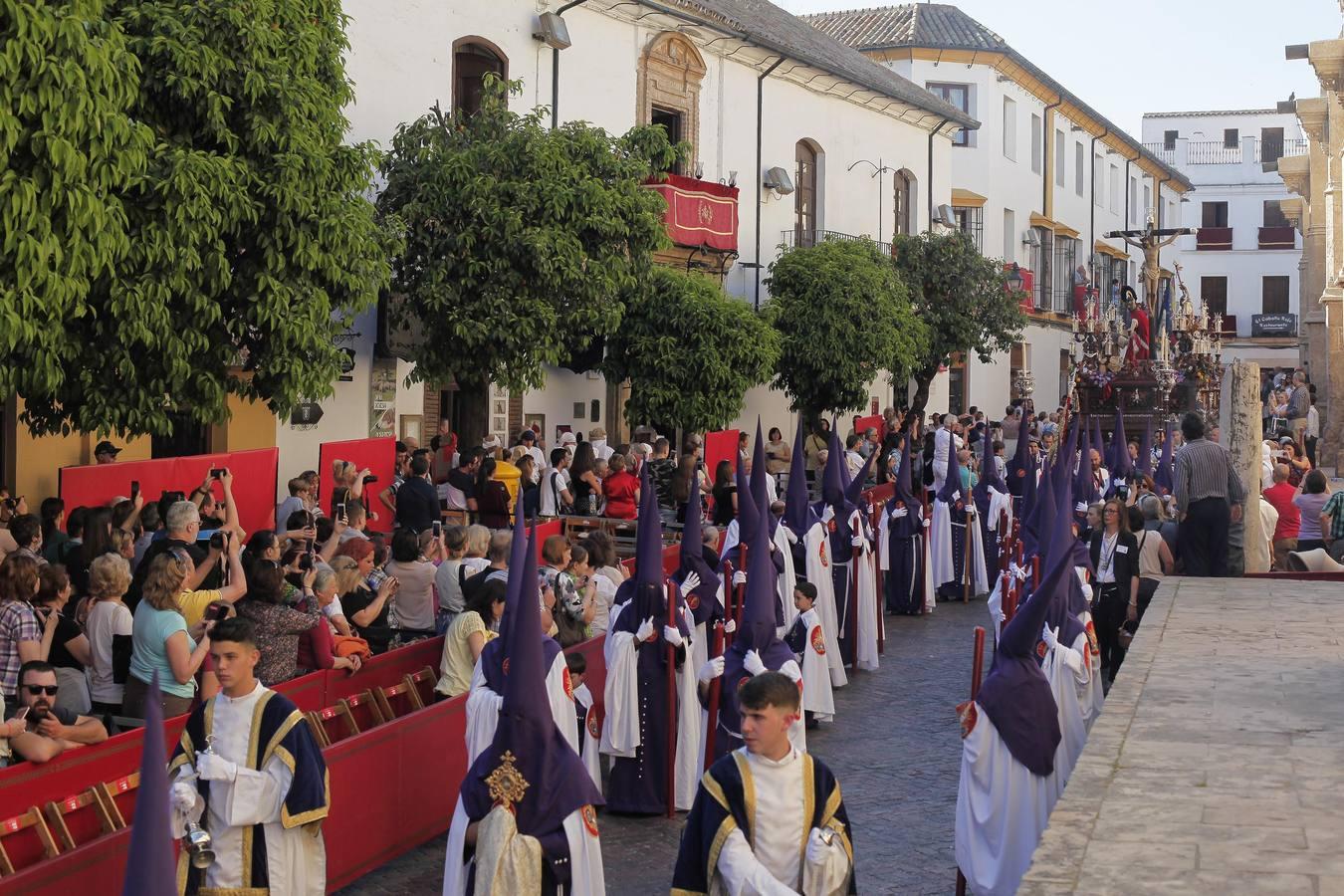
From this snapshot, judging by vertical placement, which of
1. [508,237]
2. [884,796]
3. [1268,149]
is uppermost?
[1268,149]

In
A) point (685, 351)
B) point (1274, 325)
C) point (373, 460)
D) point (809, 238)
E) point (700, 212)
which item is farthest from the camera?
point (1274, 325)

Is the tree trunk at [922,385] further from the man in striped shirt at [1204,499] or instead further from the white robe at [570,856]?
the white robe at [570,856]

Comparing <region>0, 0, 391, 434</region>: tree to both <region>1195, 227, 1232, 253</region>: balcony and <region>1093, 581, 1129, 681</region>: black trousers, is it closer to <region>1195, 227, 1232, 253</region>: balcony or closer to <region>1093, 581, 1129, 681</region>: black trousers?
<region>1093, 581, 1129, 681</region>: black trousers

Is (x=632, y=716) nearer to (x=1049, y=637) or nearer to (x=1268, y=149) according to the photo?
(x=1049, y=637)

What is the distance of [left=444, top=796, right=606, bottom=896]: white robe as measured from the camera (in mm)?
6328

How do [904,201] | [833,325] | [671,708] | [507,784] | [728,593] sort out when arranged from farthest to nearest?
[904,201] < [833,325] < [728,593] < [671,708] < [507,784]

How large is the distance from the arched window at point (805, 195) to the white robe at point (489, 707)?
877 inches

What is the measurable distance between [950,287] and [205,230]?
21737mm

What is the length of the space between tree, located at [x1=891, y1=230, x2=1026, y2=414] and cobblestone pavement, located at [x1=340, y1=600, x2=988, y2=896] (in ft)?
57.6

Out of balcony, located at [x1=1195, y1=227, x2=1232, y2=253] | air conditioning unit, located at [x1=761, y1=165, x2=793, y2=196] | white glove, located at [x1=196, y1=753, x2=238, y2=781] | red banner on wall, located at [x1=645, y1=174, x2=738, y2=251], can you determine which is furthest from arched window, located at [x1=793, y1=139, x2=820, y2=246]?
balcony, located at [x1=1195, y1=227, x2=1232, y2=253]

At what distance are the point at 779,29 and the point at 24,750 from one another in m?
25.5

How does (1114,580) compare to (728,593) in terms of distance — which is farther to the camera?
(1114,580)

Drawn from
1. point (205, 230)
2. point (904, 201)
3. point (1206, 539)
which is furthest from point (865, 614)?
point (904, 201)

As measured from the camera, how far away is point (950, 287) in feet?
103
